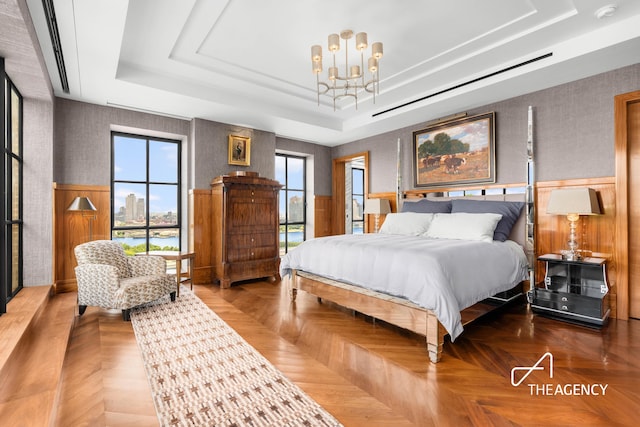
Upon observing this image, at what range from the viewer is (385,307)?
2.67m

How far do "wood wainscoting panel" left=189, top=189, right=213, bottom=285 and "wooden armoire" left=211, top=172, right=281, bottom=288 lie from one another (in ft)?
0.31

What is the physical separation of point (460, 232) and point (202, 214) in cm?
376

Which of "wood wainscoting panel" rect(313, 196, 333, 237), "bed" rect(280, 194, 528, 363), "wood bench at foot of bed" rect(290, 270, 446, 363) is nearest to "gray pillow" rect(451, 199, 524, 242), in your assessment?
"bed" rect(280, 194, 528, 363)

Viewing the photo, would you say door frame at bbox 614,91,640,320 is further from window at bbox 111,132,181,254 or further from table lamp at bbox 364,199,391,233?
window at bbox 111,132,181,254

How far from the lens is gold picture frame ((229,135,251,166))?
513 cm

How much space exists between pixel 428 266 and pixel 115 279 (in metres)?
3.00

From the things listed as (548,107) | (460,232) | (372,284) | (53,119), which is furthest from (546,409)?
(53,119)

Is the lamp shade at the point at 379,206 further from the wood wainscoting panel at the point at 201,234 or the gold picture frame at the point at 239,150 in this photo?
the wood wainscoting panel at the point at 201,234

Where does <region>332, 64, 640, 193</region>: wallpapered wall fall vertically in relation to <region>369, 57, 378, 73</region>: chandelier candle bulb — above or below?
below

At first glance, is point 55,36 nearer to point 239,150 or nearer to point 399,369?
point 239,150

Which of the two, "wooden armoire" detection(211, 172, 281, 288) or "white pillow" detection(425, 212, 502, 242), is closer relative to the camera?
"white pillow" detection(425, 212, 502, 242)

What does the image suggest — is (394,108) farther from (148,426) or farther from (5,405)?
(5,405)

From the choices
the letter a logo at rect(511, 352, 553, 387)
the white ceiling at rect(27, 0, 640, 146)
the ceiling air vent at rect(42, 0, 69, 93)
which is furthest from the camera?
the white ceiling at rect(27, 0, 640, 146)

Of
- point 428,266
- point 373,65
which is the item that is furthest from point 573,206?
point 373,65
